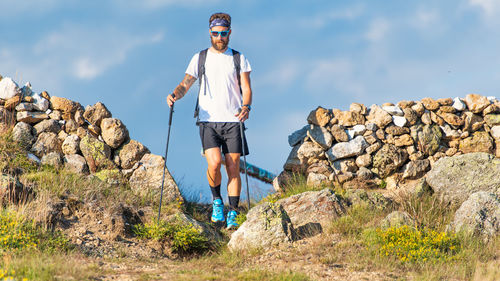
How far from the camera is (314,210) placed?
7.85 m

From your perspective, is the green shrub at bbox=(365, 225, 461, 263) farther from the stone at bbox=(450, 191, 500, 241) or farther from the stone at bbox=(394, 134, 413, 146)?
the stone at bbox=(394, 134, 413, 146)

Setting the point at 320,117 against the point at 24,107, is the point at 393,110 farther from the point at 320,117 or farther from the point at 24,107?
the point at 24,107

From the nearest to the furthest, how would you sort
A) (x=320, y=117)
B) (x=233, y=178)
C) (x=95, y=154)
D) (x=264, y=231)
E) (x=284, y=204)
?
(x=264, y=231)
(x=284, y=204)
(x=233, y=178)
(x=95, y=154)
(x=320, y=117)

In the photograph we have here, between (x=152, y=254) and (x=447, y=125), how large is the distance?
682 centimetres

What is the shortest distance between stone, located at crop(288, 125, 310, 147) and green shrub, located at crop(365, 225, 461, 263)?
3781 mm

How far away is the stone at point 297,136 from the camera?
1044cm

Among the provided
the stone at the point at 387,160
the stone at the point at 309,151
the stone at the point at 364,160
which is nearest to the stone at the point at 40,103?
the stone at the point at 309,151

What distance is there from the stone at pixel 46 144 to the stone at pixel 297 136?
466 cm

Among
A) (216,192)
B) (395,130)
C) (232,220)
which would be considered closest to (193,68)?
(216,192)

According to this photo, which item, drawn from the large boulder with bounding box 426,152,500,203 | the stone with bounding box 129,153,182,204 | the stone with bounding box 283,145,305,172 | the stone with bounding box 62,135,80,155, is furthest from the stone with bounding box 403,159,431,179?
the stone with bounding box 62,135,80,155

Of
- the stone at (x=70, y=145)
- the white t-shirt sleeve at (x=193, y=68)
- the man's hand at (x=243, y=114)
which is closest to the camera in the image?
the man's hand at (x=243, y=114)

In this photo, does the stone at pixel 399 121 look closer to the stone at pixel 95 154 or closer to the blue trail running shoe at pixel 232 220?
the blue trail running shoe at pixel 232 220

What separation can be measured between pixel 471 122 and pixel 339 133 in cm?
294

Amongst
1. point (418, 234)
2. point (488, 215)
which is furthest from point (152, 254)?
point (488, 215)
